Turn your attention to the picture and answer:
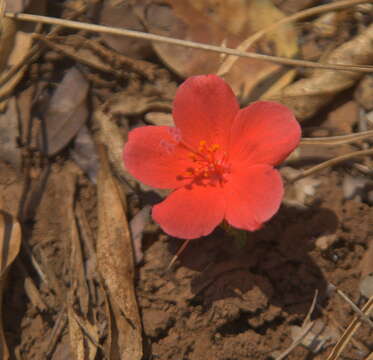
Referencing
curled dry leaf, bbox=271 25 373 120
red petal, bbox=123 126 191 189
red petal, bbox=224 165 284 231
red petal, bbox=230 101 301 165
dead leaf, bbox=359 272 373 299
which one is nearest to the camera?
red petal, bbox=224 165 284 231

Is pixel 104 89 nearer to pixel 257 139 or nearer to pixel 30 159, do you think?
pixel 30 159

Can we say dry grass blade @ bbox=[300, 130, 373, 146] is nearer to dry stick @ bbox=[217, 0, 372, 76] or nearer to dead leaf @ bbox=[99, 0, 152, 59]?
dry stick @ bbox=[217, 0, 372, 76]

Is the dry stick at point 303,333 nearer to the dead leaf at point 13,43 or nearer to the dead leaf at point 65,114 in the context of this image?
the dead leaf at point 65,114

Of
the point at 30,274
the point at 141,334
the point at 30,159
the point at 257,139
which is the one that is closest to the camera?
the point at 257,139

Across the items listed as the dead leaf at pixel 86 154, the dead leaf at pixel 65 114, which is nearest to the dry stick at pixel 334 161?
the dead leaf at pixel 86 154

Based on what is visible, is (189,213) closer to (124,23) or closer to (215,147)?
(215,147)

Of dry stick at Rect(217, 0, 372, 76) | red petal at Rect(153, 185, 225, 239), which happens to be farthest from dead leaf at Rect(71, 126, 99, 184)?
dry stick at Rect(217, 0, 372, 76)

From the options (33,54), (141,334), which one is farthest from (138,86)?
(141,334)

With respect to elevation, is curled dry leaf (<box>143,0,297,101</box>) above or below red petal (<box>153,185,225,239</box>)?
above
